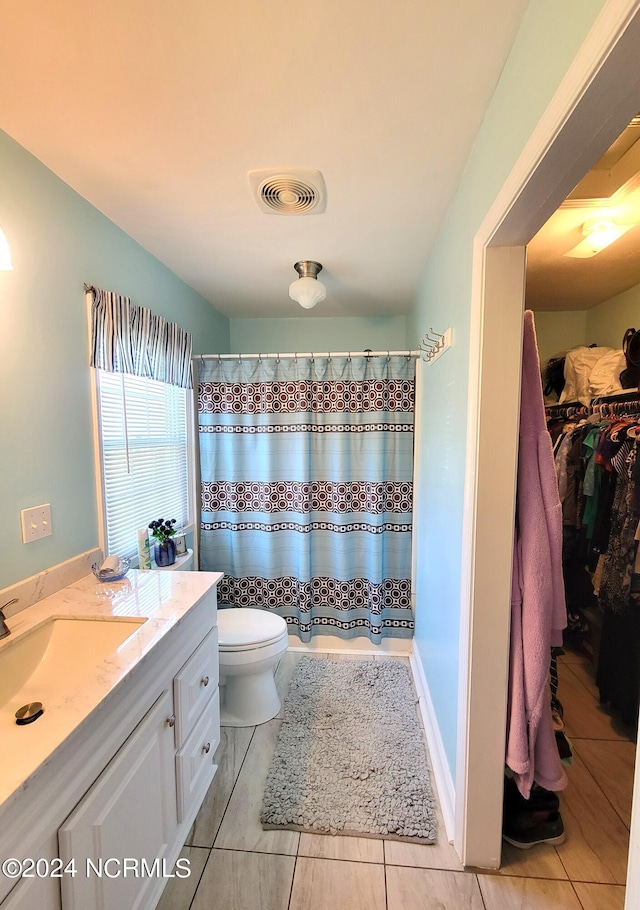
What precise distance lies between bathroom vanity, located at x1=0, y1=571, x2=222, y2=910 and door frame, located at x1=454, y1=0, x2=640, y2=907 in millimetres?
925

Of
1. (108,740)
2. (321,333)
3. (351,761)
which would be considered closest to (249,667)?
(351,761)

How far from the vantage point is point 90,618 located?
1.15 m

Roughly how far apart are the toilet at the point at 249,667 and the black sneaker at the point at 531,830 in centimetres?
107

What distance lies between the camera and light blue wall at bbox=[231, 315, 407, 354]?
116 inches

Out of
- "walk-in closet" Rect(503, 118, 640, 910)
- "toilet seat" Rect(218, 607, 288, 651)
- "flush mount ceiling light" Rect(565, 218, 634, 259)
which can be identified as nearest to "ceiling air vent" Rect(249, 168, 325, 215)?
"walk-in closet" Rect(503, 118, 640, 910)

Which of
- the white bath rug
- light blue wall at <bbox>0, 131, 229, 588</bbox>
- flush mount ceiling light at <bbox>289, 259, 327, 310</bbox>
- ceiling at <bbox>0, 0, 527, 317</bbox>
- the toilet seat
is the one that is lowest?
the white bath rug

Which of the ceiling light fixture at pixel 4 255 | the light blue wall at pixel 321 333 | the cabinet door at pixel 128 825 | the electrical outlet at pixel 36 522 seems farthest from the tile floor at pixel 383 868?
the light blue wall at pixel 321 333

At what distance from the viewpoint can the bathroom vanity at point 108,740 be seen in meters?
0.69

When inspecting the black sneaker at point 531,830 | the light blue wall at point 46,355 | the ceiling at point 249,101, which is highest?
the ceiling at point 249,101

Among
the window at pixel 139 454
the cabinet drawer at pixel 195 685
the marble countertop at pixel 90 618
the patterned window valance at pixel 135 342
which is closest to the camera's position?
the marble countertop at pixel 90 618

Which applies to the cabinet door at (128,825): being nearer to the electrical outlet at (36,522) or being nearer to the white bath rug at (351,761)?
the white bath rug at (351,761)

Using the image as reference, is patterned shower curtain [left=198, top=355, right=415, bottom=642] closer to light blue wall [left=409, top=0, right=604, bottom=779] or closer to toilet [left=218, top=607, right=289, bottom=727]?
light blue wall [left=409, top=0, right=604, bottom=779]

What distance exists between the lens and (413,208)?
146 centimetres

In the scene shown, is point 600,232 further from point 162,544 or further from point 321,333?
point 162,544
